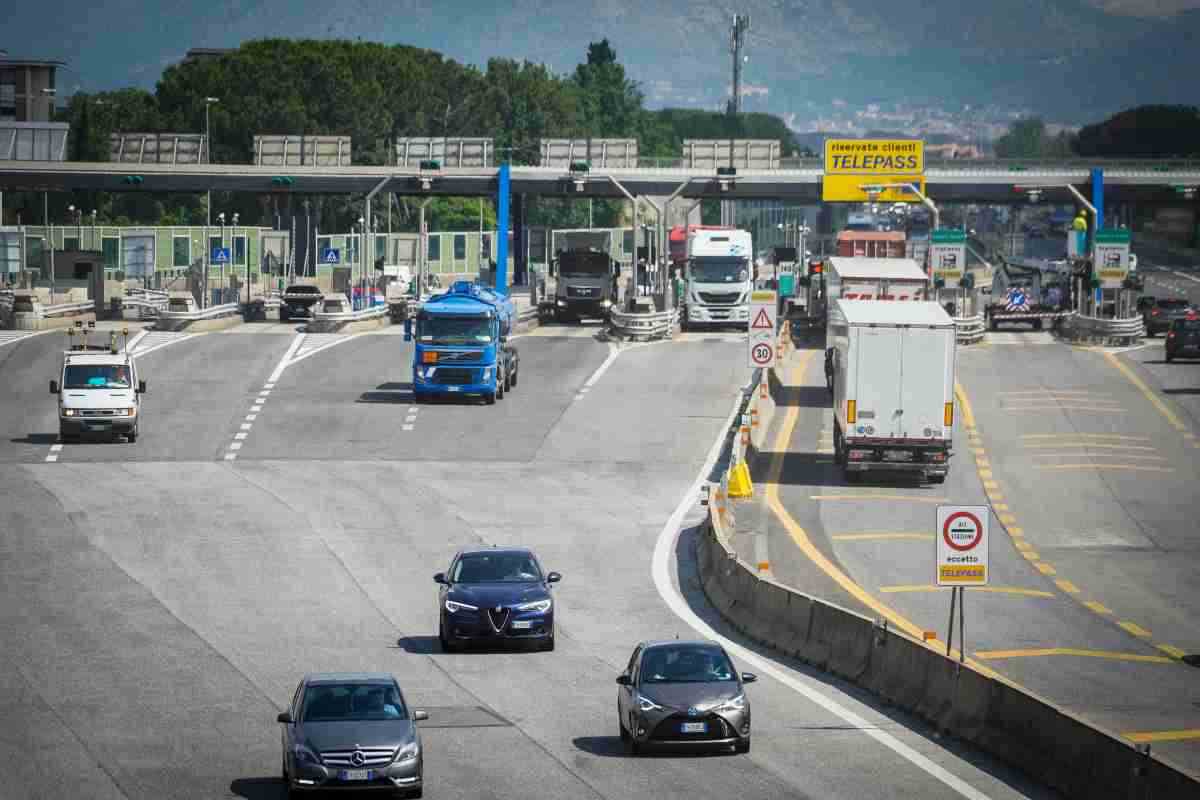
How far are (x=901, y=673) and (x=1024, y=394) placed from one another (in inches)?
1479

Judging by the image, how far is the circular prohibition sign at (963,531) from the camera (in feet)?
79.5

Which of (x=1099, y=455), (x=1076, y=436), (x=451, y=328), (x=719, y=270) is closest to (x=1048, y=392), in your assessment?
(x=1076, y=436)

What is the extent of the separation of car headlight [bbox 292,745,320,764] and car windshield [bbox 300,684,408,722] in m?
0.55

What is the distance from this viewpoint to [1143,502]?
147ft

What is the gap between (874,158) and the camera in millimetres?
91375

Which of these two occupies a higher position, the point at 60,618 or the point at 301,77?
the point at 301,77

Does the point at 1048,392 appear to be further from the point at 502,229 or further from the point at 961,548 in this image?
the point at 961,548

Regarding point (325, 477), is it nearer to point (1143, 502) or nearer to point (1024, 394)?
point (1143, 502)

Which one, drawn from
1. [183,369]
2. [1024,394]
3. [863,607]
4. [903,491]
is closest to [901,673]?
[863,607]

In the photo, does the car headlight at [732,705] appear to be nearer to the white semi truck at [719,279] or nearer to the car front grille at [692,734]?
the car front grille at [692,734]

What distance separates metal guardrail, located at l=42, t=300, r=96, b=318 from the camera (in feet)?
265

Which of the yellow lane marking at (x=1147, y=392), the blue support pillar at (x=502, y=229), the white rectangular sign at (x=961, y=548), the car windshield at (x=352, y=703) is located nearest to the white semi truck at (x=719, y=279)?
the blue support pillar at (x=502, y=229)

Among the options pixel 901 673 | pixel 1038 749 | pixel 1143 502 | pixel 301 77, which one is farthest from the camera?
pixel 301 77

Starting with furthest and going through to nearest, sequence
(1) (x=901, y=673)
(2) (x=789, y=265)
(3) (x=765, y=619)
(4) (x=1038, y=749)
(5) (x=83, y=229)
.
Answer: (2) (x=789, y=265) → (5) (x=83, y=229) → (3) (x=765, y=619) → (1) (x=901, y=673) → (4) (x=1038, y=749)
